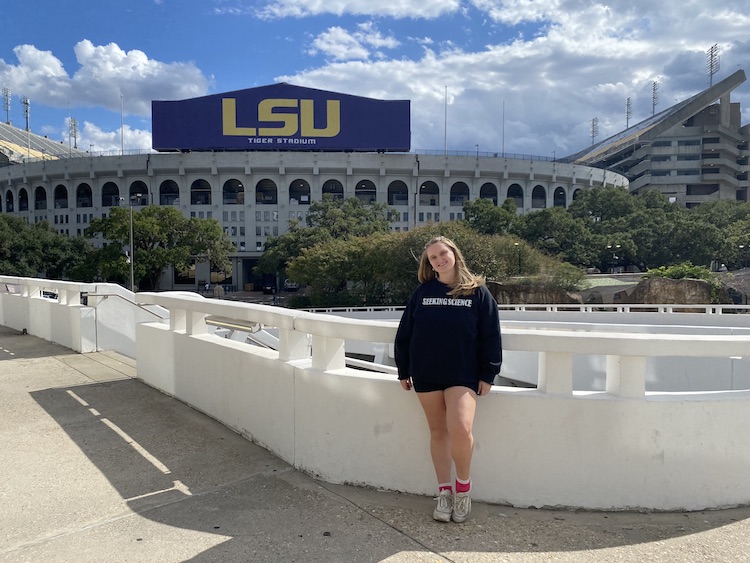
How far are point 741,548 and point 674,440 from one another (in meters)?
0.63

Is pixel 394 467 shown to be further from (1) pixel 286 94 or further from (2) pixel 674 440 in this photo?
(1) pixel 286 94

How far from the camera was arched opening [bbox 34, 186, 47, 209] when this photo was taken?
76062 millimetres

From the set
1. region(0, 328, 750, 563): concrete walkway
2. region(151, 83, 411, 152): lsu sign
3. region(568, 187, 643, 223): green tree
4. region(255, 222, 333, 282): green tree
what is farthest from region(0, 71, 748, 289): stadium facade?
region(0, 328, 750, 563): concrete walkway

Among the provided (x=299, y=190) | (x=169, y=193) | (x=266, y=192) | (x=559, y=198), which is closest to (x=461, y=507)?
(x=299, y=190)

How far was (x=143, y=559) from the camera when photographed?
2.91 metres

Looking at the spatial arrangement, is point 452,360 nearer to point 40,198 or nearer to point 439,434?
point 439,434

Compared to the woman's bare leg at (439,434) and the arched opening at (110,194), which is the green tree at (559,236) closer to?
the woman's bare leg at (439,434)

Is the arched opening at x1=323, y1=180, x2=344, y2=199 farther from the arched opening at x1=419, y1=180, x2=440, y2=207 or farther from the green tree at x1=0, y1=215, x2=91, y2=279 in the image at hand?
the green tree at x1=0, y1=215, x2=91, y2=279

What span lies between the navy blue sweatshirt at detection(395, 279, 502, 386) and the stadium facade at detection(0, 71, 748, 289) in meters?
63.7

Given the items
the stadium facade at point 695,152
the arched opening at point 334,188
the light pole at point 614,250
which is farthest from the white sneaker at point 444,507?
A: the stadium facade at point 695,152

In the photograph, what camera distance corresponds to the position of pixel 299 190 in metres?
73.7

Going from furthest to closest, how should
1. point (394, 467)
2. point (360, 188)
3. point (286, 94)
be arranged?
point (360, 188), point (286, 94), point (394, 467)

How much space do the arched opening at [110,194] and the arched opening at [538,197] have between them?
57.1 m

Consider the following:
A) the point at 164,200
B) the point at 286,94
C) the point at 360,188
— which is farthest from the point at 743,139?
the point at 164,200
